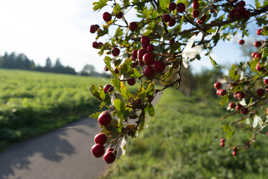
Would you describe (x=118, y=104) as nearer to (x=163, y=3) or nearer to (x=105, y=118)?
(x=105, y=118)

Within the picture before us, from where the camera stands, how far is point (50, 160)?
15.9 feet

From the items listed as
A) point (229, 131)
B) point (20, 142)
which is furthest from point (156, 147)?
point (20, 142)

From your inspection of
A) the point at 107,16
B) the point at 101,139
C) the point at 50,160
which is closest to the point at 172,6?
the point at 107,16

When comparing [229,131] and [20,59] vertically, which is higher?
[20,59]

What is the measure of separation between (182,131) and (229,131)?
5533 millimetres

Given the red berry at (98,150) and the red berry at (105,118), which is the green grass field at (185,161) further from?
the red berry at (105,118)

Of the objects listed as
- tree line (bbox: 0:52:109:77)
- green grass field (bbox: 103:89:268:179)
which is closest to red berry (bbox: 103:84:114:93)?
green grass field (bbox: 103:89:268:179)

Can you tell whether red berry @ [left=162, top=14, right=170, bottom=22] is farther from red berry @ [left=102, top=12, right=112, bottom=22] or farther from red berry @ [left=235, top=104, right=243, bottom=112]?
red berry @ [left=235, top=104, right=243, bottom=112]

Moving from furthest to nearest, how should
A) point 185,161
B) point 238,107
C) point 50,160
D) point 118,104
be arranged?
point 50,160 < point 185,161 < point 238,107 < point 118,104

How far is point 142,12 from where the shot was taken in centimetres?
130

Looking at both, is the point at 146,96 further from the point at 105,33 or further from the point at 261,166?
the point at 261,166

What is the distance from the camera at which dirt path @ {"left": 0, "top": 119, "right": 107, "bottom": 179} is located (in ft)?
13.9

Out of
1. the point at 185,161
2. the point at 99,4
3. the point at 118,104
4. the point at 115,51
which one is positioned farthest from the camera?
the point at 185,161

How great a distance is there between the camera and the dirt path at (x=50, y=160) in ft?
13.9
